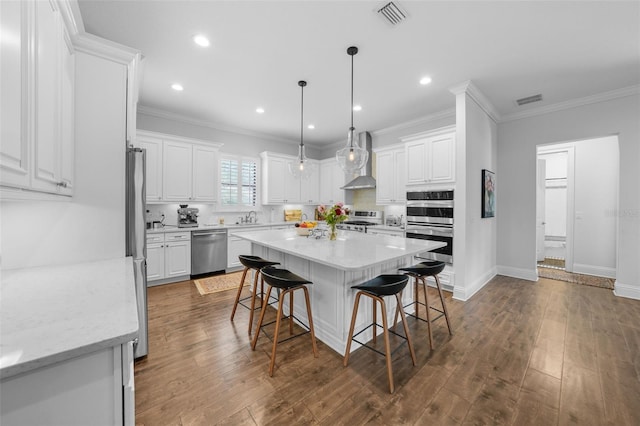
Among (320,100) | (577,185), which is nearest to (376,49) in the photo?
(320,100)

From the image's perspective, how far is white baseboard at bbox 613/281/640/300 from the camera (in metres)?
3.61

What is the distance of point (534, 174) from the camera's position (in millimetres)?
4508

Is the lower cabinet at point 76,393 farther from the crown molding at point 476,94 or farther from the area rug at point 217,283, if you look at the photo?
the crown molding at point 476,94

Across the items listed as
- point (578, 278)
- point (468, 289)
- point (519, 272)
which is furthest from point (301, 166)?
point (578, 278)

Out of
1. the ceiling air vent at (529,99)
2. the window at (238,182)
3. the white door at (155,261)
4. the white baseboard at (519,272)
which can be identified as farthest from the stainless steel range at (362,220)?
the white door at (155,261)

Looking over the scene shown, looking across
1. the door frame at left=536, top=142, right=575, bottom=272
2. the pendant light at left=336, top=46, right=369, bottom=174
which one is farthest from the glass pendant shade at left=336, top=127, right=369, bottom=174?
the door frame at left=536, top=142, right=575, bottom=272

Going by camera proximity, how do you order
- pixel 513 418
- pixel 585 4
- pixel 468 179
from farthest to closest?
1. pixel 468 179
2. pixel 585 4
3. pixel 513 418

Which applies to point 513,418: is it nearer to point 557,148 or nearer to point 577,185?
point 577,185

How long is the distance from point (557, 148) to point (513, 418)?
5.88 metres

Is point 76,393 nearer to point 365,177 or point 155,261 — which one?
point 155,261

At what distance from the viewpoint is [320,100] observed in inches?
164

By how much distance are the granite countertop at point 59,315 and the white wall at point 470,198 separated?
385 cm

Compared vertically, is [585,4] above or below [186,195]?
above

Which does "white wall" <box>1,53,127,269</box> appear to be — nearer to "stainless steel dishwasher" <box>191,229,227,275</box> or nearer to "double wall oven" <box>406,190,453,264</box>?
"stainless steel dishwasher" <box>191,229,227,275</box>
